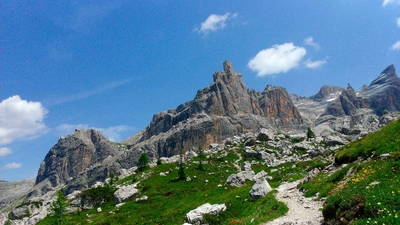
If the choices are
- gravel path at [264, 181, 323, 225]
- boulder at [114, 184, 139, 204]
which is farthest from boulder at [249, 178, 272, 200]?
boulder at [114, 184, 139, 204]

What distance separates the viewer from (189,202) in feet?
128

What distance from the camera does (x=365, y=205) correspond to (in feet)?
41.6

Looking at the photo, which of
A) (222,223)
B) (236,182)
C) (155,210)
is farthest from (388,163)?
(155,210)

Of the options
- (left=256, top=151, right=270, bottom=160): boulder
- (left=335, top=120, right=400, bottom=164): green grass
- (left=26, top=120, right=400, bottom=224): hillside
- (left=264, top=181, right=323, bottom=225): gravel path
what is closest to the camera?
(left=26, top=120, right=400, bottom=224): hillside

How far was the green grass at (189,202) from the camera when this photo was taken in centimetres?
2436

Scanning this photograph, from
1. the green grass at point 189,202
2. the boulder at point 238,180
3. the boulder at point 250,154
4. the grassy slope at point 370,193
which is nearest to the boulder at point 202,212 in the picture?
the green grass at point 189,202

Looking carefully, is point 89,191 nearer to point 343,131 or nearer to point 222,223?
point 222,223

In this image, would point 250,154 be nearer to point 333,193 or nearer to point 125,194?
point 125,194

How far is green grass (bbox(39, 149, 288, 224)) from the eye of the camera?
24359 mm

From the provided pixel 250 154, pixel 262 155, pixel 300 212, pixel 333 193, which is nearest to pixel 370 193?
pixel 333 193

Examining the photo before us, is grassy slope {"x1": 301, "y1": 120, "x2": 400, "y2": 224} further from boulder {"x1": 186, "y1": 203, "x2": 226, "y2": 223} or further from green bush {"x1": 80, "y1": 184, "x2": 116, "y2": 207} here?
green bush {"x1": 80, "y1": 184, "x2": 116, "y2": 207}

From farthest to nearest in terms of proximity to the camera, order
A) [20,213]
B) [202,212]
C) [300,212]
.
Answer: [20,213] → [202,212] → [300,212]

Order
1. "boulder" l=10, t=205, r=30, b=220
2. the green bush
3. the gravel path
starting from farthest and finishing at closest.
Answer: "boulder" l=10, t=205, r=30, b=220 < the green bush < the gravel path

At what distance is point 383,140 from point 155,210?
32991 mm
